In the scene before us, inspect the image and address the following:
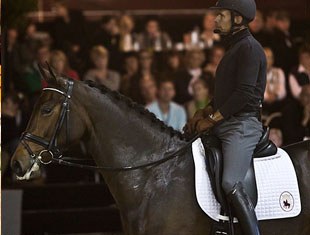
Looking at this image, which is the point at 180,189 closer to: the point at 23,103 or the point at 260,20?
the point at 23,103

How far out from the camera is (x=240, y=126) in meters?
7.77

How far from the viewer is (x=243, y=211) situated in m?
7.57

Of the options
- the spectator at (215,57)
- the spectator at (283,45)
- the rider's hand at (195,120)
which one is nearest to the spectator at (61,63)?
the spectator at (215,57)

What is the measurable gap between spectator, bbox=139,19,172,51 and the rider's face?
23.3ft

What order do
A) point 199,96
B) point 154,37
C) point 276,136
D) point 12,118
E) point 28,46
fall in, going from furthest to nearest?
point 154,37
point 28,46
point 199,96
point 12,118
point 276,136

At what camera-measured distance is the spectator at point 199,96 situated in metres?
12.8

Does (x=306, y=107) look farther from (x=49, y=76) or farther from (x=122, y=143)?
(x=49, y=76)

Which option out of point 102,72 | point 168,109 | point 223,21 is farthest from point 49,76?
point 102,72

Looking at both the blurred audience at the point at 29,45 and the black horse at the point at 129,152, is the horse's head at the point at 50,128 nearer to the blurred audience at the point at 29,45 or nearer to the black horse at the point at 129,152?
the black horse at the point at 129,152

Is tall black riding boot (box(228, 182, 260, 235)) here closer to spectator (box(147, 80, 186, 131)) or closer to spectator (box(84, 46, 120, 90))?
spectator (box(147, 80, 186, 131))


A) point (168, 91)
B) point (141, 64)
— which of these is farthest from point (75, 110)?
point (141, 64)

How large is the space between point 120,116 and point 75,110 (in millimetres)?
355

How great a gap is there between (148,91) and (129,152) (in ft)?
17.4

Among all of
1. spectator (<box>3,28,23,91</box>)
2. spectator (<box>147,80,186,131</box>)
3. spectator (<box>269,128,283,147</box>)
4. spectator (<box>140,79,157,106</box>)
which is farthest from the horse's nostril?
spectator (<box>3,28,23,91</box>)
